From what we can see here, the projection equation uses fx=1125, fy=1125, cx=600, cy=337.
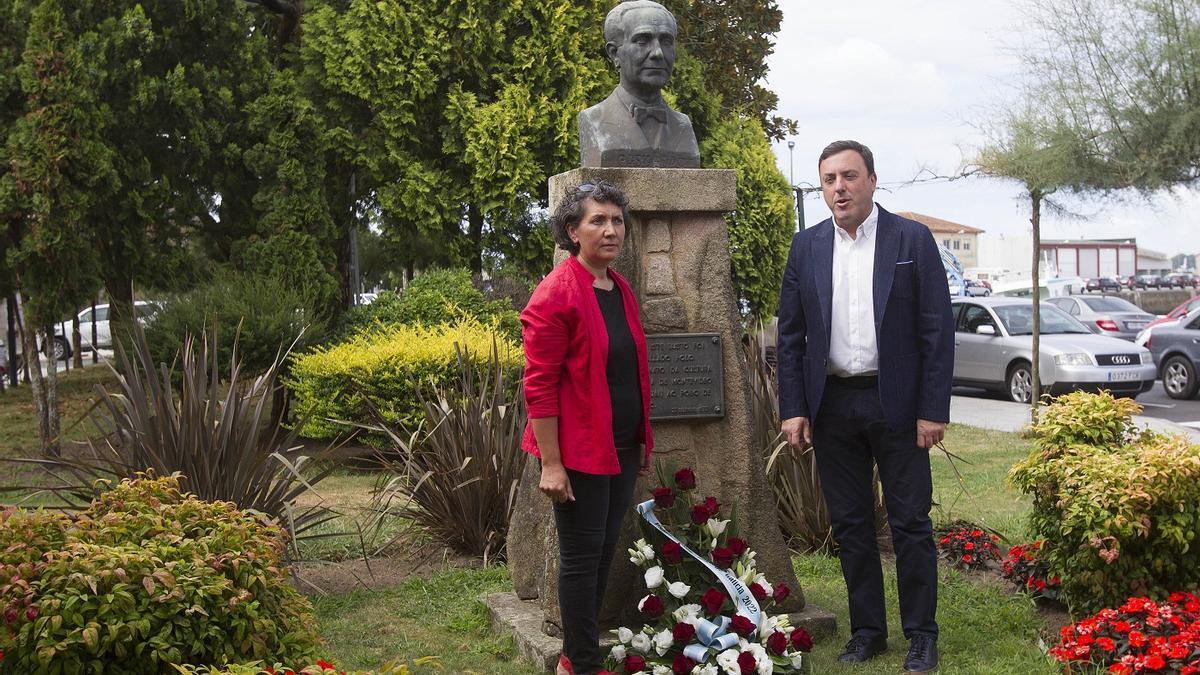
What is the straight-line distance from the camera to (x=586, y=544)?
12.7 ft

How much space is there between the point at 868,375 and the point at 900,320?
245 mm

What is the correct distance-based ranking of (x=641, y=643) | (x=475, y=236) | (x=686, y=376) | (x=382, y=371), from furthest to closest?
(x=475, y=236) < (x=382, y=371) < (x=686, y=376) < (x=641, y=643)

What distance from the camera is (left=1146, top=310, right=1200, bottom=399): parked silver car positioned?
15.8 m

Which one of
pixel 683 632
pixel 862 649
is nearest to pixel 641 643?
pixel 683 632

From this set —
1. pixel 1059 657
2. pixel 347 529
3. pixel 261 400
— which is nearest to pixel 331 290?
pixel 347 529

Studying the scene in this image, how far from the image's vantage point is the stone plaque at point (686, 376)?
474 centimetres

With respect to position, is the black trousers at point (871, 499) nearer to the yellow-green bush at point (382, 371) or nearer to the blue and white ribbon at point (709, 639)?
the blue and white ribbon at point (709, 639)

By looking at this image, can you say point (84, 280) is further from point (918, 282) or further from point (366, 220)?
point (918, 282)

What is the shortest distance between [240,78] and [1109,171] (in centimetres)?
1234

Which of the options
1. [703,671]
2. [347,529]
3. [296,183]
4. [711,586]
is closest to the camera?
[703,671]

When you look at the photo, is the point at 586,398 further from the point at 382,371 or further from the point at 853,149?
the point at 382,371

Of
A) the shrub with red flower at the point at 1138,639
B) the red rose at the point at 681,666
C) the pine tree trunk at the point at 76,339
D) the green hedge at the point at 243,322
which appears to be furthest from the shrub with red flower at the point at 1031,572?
the pine tree trunk at the point at 76,339

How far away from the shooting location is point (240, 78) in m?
12.3

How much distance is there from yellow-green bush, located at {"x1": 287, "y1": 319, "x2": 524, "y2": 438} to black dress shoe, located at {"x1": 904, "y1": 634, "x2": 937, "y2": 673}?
5096mm
